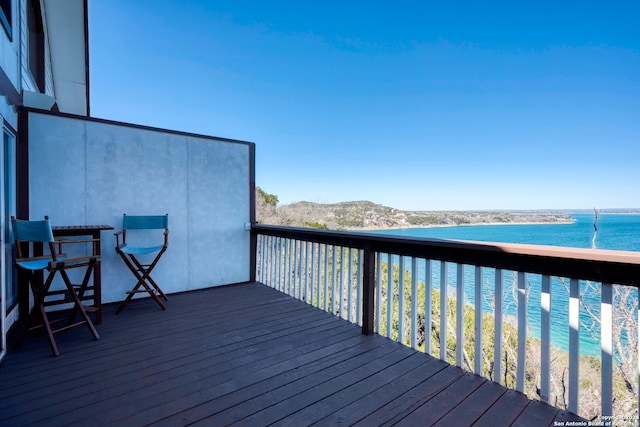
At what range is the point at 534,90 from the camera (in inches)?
436

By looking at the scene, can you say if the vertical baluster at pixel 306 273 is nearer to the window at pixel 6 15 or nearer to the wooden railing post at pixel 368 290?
the wooden railing post at pixel 368 290

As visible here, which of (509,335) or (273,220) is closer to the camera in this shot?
(509,335)

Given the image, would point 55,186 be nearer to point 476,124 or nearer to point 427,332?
point 427,332

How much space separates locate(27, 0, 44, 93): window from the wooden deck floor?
165 inches

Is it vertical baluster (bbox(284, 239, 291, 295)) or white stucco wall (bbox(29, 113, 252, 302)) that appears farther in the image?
vertical baluster (bbox(284, 239, 291, 295))

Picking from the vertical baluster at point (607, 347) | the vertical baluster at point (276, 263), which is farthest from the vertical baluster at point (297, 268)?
the vertical baluster at point (607, 347)

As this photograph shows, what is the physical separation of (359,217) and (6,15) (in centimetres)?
1118

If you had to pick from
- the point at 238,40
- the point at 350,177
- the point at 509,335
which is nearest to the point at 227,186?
the point at 238,40

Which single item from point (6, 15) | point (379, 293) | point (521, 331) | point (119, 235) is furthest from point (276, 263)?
point (6, 15)

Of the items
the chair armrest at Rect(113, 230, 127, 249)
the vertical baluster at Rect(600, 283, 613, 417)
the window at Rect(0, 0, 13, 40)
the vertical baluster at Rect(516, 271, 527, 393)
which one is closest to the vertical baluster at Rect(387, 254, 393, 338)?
the vertical baluster at Rect(516, 271, 527, 393)

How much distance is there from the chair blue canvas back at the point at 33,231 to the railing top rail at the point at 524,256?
8.35ft

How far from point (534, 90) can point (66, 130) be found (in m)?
14.0

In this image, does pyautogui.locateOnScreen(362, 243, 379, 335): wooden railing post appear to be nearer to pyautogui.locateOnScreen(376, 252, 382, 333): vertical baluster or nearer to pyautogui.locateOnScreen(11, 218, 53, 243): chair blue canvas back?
pyautogui.locateOnScreen(376, 252, 382, 333): vertical baluster

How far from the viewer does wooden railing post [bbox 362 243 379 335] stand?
2.76m
